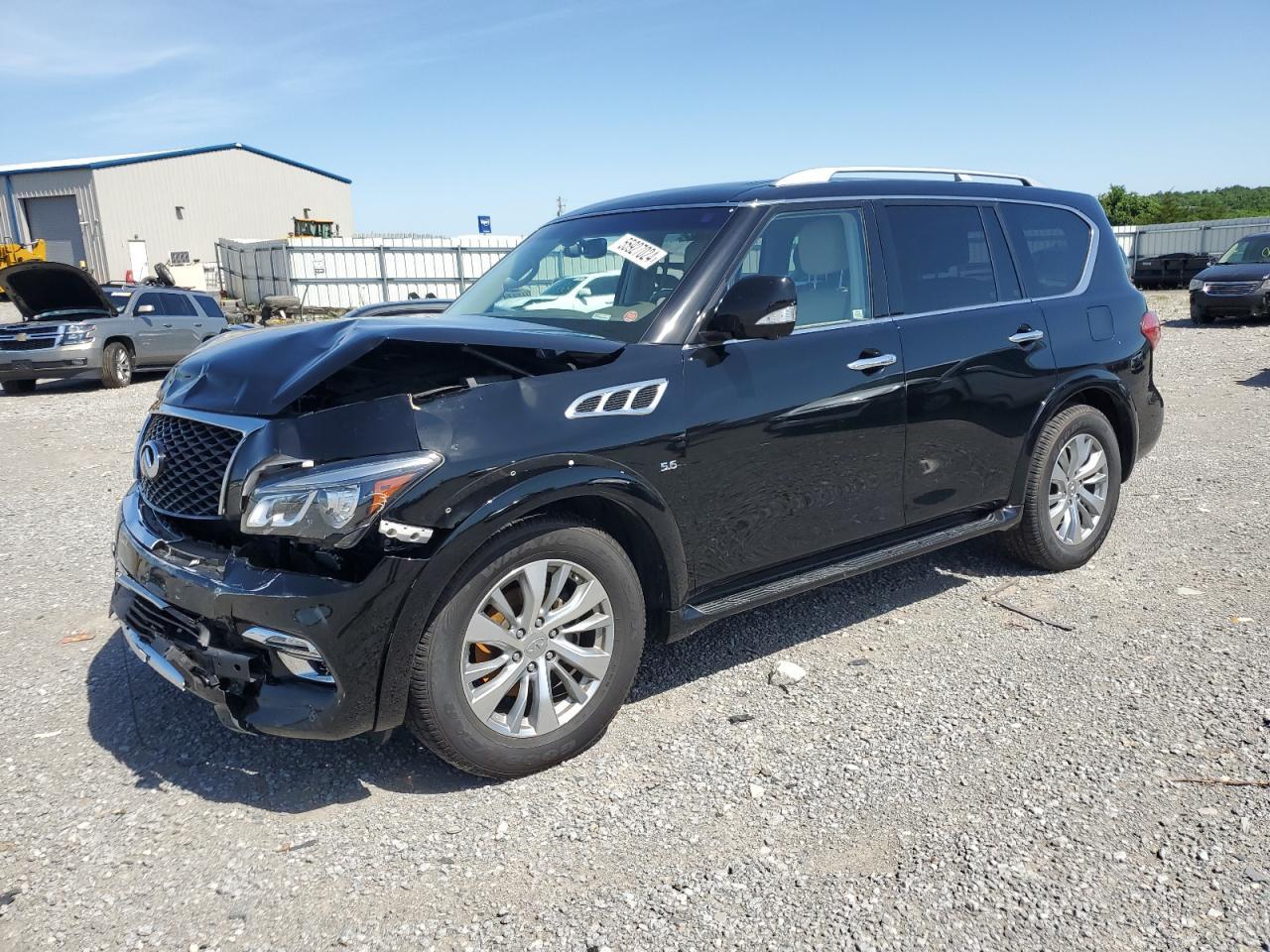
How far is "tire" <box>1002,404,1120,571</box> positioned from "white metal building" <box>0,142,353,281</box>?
41.5m

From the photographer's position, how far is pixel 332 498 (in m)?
2.88

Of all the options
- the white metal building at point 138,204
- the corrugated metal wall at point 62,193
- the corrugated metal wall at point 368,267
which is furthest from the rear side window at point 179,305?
the corrugated metal wall at point 62,193

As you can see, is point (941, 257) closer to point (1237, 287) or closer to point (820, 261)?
point (820, 261)

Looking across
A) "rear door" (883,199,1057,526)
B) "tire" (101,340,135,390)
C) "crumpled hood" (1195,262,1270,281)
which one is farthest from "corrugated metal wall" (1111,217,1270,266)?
"rear door" (883,199,1057,526)

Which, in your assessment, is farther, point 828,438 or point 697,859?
point 828,438

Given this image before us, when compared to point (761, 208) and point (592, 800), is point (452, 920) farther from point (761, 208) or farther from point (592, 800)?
point (761, 208)

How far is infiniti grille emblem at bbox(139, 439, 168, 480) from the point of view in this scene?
3.43 meters

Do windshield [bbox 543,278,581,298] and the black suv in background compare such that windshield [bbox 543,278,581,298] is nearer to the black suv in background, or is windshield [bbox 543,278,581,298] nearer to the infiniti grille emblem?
the infiniti grille emblem

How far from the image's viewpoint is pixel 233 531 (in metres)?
3.11

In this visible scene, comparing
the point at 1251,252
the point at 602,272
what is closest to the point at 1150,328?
the point at 602,272

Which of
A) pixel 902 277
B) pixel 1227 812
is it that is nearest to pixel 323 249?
pixel 902 277

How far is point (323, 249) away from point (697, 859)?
2834 centimetres

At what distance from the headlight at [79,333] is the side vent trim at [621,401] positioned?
13.8 meters

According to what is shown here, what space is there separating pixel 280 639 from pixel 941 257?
337cm
